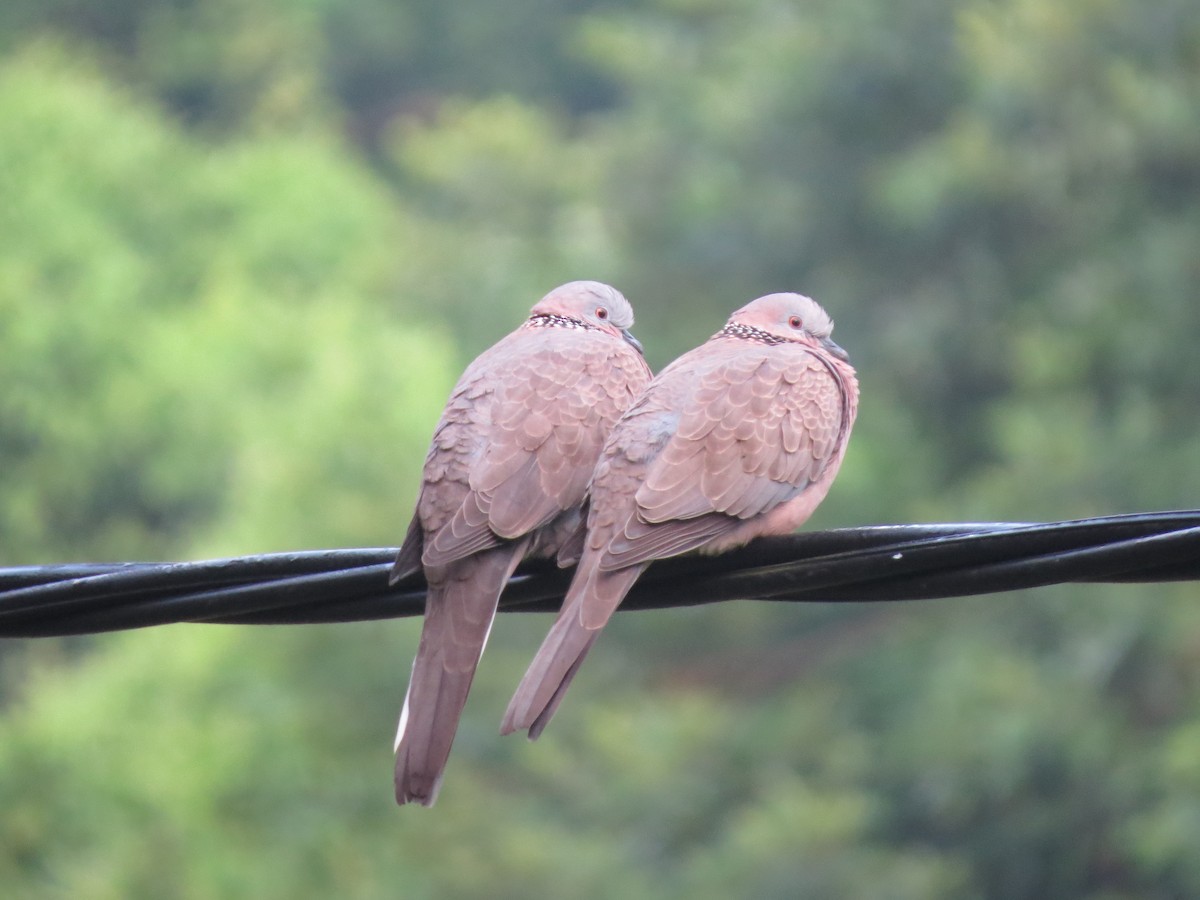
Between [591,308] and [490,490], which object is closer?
[490,490]

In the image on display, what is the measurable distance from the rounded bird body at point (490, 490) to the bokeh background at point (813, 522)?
32.4 feet

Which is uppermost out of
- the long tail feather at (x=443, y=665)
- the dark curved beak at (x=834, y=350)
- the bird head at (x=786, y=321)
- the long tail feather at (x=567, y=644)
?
the bird head at (x=786, y=321)

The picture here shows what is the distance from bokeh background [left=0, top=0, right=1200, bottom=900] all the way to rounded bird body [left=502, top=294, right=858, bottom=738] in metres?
9.82

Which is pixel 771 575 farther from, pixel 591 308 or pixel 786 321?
pixel 591 308

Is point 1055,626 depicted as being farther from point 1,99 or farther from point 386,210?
point 1,99

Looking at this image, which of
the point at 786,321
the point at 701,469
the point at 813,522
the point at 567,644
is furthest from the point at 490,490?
the point at 813,522

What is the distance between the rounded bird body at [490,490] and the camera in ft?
10.3

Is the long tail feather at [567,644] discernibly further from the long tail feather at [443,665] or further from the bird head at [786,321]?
the bird head at [786,321]

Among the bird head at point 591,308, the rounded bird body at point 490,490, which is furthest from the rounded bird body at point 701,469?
the bird head at point 591,308

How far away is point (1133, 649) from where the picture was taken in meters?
14.9

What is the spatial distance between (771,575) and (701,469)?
721mm

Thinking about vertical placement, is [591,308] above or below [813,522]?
above

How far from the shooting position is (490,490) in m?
3.50

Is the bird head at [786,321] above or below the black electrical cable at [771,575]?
below
